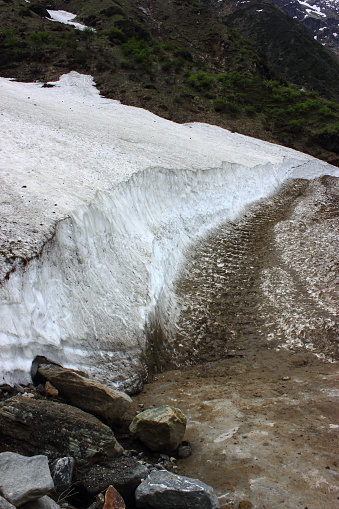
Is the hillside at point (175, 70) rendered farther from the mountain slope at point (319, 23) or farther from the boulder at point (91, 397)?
the mountain slope at point (319, 23)

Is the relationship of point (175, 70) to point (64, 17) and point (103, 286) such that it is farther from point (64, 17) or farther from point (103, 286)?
point (103, 286)

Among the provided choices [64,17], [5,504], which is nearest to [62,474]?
[5,504]

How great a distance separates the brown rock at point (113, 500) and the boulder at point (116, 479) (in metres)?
0.19

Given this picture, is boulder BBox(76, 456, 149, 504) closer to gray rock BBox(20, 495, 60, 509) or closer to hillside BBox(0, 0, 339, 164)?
gray rock BBox(20, 495, 60, 509)

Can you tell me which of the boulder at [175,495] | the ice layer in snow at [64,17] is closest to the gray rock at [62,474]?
the boulder at [175,495]

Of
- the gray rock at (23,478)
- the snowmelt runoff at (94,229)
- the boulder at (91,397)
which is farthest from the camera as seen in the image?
the snowmelt runoff at (94,229)

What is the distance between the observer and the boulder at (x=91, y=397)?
4.70m

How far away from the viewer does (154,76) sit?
125 ft

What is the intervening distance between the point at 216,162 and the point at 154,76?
25215mm

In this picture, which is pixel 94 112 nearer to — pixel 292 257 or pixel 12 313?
pixel 292 257

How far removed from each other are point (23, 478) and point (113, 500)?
0.88 m

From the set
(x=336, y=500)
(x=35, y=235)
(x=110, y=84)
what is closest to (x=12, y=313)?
(x=35, y=235)

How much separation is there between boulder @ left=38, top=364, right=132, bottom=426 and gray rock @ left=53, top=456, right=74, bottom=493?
1.19 m

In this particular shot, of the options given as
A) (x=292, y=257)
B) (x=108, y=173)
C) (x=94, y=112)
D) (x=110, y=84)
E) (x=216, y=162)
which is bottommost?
(x=292, y=257)
